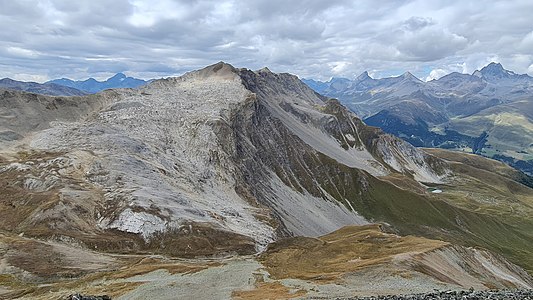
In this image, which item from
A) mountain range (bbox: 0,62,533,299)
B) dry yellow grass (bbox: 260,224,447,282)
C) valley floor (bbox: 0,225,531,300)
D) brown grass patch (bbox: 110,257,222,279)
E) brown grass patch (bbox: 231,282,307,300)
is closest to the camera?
brown grass patch (bbox: 231,282,307,300)

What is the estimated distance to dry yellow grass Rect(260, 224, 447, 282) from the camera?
77938mm

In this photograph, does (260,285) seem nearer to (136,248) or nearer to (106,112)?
(136,248)

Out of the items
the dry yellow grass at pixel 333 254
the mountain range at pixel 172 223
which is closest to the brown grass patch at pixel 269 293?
the mountain range at pixel 172 223

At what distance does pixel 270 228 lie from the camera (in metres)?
128

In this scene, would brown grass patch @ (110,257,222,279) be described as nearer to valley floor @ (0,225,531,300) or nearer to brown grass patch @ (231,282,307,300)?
valley floor @ (0,225,531,300)

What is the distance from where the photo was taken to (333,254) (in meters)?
100

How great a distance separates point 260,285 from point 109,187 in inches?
2696

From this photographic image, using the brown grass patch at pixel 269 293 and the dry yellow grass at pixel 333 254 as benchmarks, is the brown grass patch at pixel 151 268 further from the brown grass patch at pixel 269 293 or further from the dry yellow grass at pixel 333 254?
the brown grass patch at pixel 269 293

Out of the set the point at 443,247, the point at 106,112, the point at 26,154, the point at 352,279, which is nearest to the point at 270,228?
the point at 443,247

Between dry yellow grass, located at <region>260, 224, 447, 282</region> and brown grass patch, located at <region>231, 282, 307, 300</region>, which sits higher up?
brown grass patch, located at <region>231, 282, 307, 300</region>

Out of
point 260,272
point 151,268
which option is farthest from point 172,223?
point 260,272

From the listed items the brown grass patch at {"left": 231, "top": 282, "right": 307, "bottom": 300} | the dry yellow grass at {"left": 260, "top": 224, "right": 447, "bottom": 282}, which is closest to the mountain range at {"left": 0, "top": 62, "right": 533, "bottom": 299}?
the brown grass patch at {"left": 231, "top": 282, "right": 307, "bottom": 300}

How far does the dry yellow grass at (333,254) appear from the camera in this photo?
77.9 meters

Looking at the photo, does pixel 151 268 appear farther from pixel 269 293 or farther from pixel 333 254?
pixel 333 254
